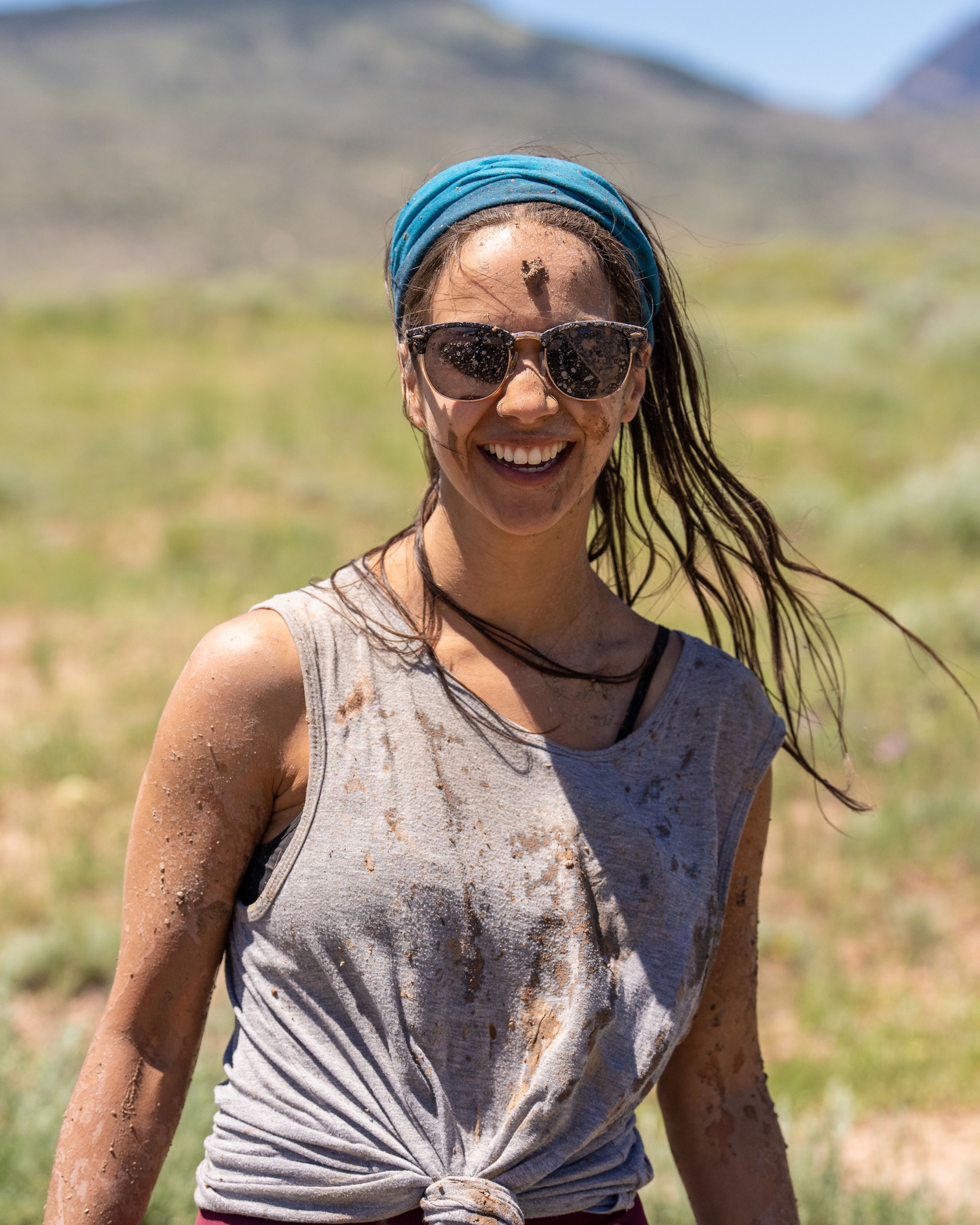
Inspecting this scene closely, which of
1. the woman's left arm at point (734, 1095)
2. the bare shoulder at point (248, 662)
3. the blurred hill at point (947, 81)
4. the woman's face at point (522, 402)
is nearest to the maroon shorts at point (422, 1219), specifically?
the woman's left arm at point (734, 1095)

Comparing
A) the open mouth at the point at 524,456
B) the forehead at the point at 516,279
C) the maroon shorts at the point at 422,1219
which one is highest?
the forehead at the point at 516,279

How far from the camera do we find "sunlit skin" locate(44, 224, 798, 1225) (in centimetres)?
144

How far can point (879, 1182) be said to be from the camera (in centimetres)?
324

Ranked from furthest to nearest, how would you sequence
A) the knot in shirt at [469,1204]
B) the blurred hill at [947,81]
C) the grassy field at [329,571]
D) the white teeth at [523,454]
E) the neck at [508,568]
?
1. the blurred hill at [947,81]
2. the grassy field at [329,571]
3. the neck at [508,568]
4. the white teeth at [523,454]
5. the knot in shirt at [469,1204]

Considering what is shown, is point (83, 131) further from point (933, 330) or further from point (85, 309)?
point (933, 330)

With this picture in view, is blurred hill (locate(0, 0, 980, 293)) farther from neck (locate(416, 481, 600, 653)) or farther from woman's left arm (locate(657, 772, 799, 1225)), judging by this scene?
woman's left arm (locate(657, 772, 799, 1225))

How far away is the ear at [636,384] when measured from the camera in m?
1.62

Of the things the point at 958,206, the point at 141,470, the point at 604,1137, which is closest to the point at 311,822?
the point at 604,1137

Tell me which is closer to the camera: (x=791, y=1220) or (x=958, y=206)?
(x=791, y=1220)

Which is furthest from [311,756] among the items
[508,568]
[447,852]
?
[508,568]

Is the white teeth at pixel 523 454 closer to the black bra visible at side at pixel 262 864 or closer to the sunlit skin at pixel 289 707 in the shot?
the sunlit skin at pixel 289 707

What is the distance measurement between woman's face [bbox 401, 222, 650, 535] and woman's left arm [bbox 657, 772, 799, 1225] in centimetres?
52

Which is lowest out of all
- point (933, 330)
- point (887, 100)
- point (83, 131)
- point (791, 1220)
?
point (791, 1220)

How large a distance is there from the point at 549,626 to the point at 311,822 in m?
0.42
